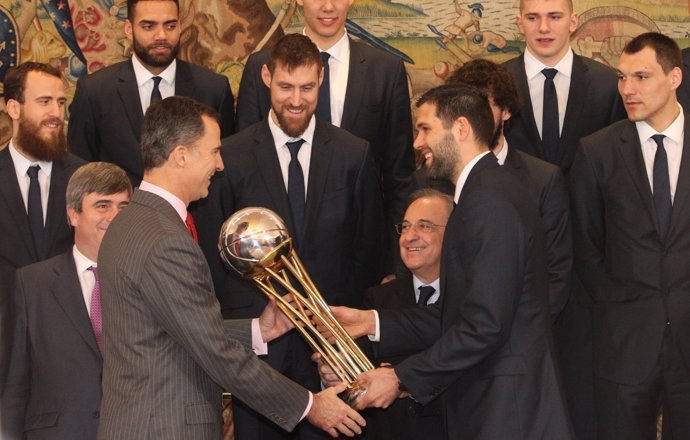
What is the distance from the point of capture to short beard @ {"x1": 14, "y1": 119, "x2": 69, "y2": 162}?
7.09 meters

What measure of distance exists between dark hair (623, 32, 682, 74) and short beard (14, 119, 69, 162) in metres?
3.42

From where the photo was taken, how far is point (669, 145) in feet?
23.4

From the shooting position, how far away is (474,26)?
30.5 ft

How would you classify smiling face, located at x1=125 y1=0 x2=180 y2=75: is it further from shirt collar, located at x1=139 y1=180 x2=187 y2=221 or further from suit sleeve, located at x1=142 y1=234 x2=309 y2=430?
suit sleeve, located at x1=142 y1=234 x2=309 y2=430

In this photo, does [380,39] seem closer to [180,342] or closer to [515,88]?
[515,88]

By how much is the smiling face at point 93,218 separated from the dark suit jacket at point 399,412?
155 cm

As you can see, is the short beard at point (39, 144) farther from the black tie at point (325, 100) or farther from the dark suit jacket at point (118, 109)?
the black tie at point (325, 100)

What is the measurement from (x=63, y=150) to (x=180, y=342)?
243cm

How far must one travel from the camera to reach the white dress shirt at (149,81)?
308 inches

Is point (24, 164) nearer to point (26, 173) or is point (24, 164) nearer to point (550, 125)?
point (26, 173)

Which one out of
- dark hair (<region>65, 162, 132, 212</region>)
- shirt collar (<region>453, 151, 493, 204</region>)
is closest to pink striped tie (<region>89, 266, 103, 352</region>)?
dark hair (<region>65, 162, 132, 212</region>)

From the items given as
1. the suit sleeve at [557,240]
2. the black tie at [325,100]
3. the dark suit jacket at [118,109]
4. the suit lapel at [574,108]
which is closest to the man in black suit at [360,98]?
the black tie at [325,100]

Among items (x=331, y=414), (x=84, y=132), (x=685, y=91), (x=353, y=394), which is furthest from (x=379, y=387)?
(x=685, y=91)

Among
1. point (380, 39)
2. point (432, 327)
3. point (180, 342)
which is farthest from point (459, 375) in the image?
point (380, 39)
